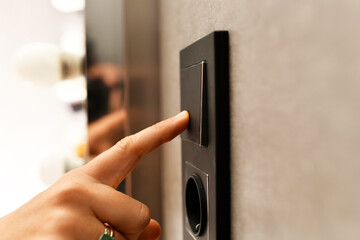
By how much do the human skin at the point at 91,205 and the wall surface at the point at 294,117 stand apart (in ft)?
0.47

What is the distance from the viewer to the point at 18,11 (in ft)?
2.76

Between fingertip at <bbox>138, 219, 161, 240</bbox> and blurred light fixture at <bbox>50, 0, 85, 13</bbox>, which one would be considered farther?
blurred light fixture at <bbox>50, 0, 85, 13</bbox>

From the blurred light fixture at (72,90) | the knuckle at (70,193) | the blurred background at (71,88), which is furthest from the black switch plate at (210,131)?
the blurred light fixture at (72,90)

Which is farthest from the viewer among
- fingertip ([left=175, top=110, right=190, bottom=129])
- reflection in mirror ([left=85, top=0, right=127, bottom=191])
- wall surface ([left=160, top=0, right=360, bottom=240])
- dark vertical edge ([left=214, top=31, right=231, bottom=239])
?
reflection in mirror ([left=85, top=0, right=127, bottom=191])

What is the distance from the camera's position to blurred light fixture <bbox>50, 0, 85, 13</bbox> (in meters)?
0.84

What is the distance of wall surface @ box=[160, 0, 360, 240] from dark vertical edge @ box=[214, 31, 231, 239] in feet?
0.04

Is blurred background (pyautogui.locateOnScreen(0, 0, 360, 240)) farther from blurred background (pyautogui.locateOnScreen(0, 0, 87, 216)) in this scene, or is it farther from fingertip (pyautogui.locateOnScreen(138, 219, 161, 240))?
fingertip (pyautogui.locateOnScreen(138, 219, 161, 240))

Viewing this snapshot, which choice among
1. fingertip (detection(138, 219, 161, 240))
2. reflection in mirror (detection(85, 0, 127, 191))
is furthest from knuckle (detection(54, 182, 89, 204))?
reflection in mirror (detection(85, 0, 127, 191))

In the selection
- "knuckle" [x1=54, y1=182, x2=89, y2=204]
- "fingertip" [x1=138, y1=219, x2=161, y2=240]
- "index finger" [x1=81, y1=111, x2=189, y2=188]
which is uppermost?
"index finger" [x1=81, y1=111, x2=189, y2=188]

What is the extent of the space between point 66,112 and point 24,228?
535mm

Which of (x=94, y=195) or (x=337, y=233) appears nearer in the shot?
(x=337, y=233)

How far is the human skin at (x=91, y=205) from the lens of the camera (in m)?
0.37

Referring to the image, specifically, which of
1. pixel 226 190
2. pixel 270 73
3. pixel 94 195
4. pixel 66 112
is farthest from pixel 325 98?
pixel 66 112

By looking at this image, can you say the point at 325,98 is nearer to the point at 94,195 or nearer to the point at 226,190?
the point at 226,190
